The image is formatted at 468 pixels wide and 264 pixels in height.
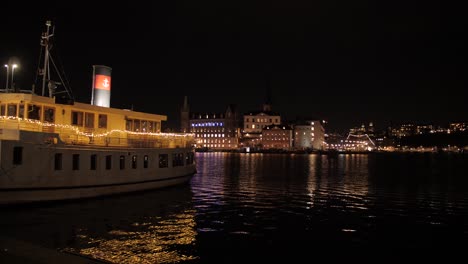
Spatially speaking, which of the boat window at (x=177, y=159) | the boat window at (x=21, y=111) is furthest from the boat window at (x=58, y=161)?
the boat window at (x=177, y=159)

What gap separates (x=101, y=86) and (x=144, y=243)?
1920 cm

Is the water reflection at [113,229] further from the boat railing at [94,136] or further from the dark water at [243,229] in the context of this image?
the boat railing at [94,136]

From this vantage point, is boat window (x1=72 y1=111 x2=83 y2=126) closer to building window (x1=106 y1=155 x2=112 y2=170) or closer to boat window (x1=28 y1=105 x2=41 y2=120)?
boat window (x1=28 y1=105 x2=41 y2=120)

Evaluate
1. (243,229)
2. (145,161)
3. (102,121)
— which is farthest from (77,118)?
(243,229)

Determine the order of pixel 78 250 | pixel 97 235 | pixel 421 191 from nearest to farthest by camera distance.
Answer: pixel 78 250, pixel 97 235, pixel 421 191

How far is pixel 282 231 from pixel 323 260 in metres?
4.56

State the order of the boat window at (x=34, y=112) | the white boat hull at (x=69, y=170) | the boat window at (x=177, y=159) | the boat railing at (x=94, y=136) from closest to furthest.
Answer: the white boat hull at (x=69, y=170) < the boat railing at (x=94, y=136) < the boat window at (x=34, y=112) < the boat window at (x=177, y=159)

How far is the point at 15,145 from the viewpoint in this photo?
872 inches

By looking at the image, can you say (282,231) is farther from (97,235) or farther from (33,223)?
(33,223)

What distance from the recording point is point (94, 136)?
90.8ft

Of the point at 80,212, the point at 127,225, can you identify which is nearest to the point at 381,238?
the point at 127,225

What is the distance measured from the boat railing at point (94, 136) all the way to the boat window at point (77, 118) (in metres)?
0.45

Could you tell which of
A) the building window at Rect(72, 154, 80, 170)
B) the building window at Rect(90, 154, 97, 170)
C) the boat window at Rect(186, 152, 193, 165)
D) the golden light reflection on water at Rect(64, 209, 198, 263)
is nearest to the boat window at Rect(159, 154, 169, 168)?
the boat window at Rect(186, 152, 193, 165)

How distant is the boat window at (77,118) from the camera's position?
92.3 feet
